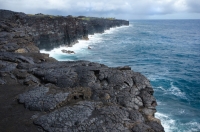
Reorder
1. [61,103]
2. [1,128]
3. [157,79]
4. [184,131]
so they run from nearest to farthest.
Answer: [1,128] < [61,103] < [184,131] < [157,79]

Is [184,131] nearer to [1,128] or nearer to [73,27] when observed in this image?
[1,128]

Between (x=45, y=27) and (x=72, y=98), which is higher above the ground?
(x=45, y=27)

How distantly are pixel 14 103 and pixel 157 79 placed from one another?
1136 inches

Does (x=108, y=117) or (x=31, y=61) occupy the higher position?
(x=31, y=61)

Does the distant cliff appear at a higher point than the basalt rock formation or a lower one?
higher

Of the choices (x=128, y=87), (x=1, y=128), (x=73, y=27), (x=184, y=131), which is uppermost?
(x=73, y=27)

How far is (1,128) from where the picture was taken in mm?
10445

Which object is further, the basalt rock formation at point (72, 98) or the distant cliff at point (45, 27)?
the distant cliff at point (45, 27)

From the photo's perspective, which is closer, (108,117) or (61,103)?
(108,117)

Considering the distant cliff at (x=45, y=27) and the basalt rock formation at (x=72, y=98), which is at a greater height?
the distant cliff at (x=45, y=27)

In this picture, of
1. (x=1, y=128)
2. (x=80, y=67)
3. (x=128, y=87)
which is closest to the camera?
(x=1, y=128)

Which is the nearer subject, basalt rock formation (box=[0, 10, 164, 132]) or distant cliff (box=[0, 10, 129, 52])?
basalt rock formation (box=[0, 10, 164, 132])

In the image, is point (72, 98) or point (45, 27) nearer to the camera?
point (72, 98)

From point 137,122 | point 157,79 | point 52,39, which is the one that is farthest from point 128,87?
point 52,39
